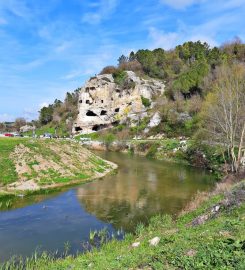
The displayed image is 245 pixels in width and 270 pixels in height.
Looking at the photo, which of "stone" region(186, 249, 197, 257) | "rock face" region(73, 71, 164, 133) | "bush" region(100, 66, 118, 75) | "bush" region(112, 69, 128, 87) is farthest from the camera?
"bush" region(100, 66, 118, 75)

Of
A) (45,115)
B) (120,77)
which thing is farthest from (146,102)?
(45,115)

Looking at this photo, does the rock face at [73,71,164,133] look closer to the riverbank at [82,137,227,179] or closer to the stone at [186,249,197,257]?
the riverbank at [82,137,227,179]

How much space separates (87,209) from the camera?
101 ft

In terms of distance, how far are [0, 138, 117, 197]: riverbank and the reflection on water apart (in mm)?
3371

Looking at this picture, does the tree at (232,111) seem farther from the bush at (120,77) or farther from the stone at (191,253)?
the bush at (120,77)

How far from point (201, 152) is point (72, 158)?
26.3 metres

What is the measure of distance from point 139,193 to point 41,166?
1375 centimetres

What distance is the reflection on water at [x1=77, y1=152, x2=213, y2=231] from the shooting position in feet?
95.2

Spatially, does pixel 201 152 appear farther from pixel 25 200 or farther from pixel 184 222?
pixel 184 222

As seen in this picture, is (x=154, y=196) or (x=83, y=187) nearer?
(x=154, y=196)

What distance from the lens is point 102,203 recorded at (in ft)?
107

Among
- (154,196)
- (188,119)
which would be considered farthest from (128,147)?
(154,196)

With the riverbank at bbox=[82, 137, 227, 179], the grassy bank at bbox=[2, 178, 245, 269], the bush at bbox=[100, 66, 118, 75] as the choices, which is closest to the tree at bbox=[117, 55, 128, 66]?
the bush at bbox=[100, 66, 118, 75]

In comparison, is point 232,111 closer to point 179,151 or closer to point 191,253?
point 179,151
